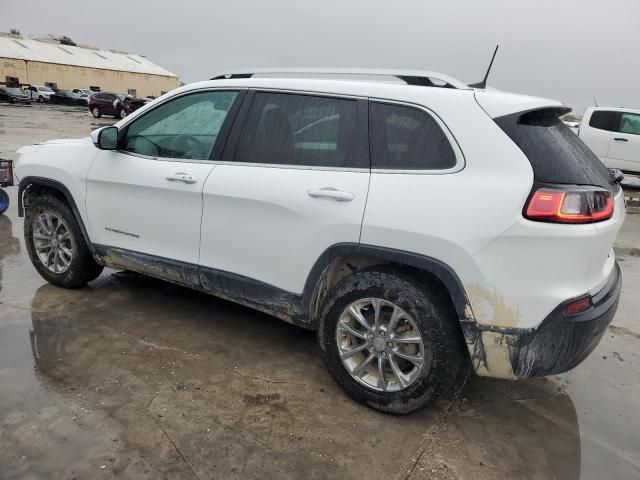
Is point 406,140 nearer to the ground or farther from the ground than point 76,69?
farther from the ground

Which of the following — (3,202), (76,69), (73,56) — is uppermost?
(73,56)

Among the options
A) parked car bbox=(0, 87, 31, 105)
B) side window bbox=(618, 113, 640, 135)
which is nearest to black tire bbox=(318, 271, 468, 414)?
side window bbox=(618, 113, 640, 135)

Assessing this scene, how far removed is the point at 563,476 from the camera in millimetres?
2439

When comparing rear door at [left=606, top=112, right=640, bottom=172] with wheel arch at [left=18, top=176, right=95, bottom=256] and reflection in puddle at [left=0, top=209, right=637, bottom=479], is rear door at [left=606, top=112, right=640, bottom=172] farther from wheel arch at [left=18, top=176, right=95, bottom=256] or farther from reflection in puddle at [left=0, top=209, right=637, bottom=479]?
wheel arch at [left=18, top=176, right=95, bottom=256]

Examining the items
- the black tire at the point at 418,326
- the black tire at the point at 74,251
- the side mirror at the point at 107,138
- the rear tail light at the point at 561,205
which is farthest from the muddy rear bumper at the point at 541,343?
the black tire at the point at 74,251

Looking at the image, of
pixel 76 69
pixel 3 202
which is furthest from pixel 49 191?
pixel 76 69

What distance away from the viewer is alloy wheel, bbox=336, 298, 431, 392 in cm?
262

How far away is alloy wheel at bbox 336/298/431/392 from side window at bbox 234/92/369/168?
80 cm

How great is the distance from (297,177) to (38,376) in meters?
1.93

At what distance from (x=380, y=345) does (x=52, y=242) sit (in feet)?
9.78

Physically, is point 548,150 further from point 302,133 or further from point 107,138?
point 107,138

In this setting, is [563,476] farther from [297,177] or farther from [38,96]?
[38,96]

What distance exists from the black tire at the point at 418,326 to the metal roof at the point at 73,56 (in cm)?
5401

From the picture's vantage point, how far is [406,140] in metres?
2.65
